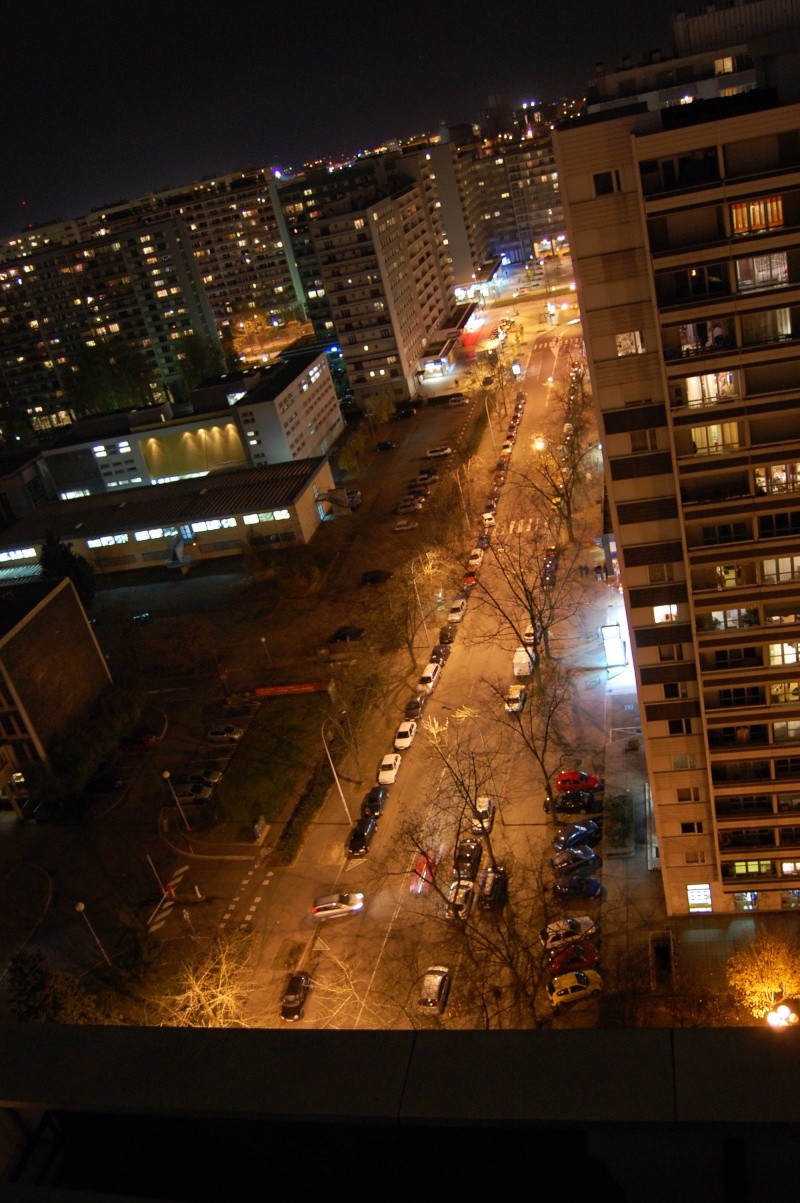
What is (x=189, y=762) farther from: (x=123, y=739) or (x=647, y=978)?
(x=647, y=978)

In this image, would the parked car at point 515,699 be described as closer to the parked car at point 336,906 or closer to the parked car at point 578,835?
the parked car at point 578,835

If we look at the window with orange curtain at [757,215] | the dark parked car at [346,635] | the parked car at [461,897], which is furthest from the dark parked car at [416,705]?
the window with orange curtain at [757,215]

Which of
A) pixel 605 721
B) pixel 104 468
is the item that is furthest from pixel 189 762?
pixel 104 468

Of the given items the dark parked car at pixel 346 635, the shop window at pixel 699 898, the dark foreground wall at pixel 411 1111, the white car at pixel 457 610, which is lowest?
the dark parked car at pixel 346 635

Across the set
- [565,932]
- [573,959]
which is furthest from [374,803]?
[573,959]

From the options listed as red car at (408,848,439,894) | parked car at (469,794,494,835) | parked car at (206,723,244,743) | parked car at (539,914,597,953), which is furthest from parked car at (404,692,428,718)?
parked car at (539,914,597,953)
